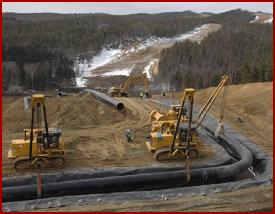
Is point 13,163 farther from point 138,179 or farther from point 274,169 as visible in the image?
point 274,169

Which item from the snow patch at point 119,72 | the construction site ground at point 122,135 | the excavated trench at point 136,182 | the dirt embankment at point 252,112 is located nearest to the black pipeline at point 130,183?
→ the excavated trench at point 136,182

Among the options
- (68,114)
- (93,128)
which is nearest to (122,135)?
(93,128)

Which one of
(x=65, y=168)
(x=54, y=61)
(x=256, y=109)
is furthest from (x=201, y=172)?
(x=54, y=61)

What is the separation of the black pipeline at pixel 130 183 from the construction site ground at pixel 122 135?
1899 mm

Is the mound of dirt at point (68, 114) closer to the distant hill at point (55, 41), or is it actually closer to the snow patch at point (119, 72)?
the distant hill at point (55, 41)

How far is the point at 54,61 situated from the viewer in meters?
92.6

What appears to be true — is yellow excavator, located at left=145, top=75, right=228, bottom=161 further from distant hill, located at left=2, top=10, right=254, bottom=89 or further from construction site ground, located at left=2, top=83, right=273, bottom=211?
distant hill, located at left=2, top=10, right=254, bottom=89

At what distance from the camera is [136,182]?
18.1 meters

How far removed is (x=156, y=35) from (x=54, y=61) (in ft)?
255

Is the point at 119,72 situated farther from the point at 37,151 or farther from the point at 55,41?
the point at 37,151

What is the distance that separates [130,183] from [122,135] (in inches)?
310

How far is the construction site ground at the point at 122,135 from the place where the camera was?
15555 mm

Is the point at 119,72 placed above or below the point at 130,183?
below

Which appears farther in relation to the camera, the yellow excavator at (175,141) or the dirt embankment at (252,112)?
the dirt embankment at (252,112)
